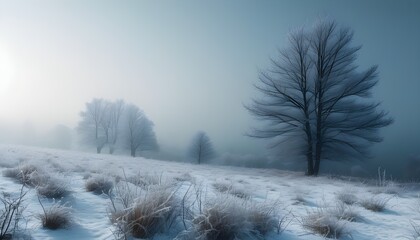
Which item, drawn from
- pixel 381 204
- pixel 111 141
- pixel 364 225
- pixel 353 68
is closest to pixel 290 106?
pixel 353 68

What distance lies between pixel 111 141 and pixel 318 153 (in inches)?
1425

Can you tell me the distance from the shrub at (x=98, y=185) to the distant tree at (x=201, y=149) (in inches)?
1786

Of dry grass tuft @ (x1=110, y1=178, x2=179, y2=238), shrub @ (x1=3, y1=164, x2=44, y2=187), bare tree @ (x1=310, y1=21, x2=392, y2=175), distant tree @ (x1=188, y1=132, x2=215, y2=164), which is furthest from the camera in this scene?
distant tree @ (x1=188, y1=132, x2=215, y2=164)

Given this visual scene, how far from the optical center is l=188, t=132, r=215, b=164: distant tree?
169 feet

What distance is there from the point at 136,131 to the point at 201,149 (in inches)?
415

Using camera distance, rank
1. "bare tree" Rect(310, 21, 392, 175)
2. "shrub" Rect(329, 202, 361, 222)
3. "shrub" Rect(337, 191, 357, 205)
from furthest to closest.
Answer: "bare tree" Rect(310, 21, 392, 175) < "shrub" Rect(337, 191, 357, 205) < "shrub" Rect(329, 202, 361, 222)

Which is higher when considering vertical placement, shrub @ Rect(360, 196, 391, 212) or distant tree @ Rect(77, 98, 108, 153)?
distant tree @ Rect(77, 98, 108, 153)

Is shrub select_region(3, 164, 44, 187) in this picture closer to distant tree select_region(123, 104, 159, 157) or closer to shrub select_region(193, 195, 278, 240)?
shrub select_region(193, 195, 278, 240)

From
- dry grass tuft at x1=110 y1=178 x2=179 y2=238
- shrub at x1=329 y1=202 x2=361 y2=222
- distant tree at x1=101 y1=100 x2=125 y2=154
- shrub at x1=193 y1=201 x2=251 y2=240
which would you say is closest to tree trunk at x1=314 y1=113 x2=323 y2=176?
shrub at x1=329 y1=202 x2=361 y2=222

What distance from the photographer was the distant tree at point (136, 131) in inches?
1854

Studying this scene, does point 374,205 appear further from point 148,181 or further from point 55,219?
point 55,219

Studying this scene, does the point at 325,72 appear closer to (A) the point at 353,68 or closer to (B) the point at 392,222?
(A) the point at 353,68

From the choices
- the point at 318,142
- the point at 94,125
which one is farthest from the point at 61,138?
the point at 318,142

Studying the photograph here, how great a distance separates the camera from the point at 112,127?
1884 inches
